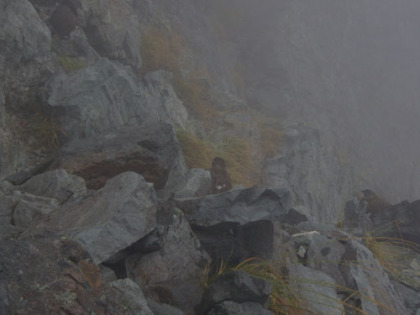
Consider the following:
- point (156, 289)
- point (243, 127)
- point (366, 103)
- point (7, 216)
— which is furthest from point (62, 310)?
point (366, 103)

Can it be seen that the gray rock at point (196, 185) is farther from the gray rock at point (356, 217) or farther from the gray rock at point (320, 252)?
the gray rock at point (356, 217)

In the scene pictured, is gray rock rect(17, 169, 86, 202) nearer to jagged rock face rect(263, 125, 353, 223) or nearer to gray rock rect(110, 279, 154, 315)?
gray rock rect(110, 279, 154, 315)

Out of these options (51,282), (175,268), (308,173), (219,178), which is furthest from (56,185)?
(308,173)

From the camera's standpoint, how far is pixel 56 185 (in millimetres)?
3758

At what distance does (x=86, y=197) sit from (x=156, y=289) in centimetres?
109

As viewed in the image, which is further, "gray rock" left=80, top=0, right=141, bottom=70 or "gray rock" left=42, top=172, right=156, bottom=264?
"gray rock" left=80, top=0, right=141, bottom=70

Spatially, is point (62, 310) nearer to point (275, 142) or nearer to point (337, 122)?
point (275, 142)

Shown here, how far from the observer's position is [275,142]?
480 inches

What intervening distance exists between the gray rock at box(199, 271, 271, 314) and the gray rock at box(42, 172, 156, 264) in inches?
25.3

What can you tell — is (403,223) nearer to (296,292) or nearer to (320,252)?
(320,252)

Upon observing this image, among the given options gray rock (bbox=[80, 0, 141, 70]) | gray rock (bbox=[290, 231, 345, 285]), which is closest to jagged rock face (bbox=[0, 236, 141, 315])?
gray rock (bbox=[290, 231, 345, 285])

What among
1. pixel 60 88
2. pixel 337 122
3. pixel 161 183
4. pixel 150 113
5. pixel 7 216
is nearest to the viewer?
pixel 7 216

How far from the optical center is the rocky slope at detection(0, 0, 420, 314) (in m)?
2.41

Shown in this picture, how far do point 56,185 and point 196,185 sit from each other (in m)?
1.78
